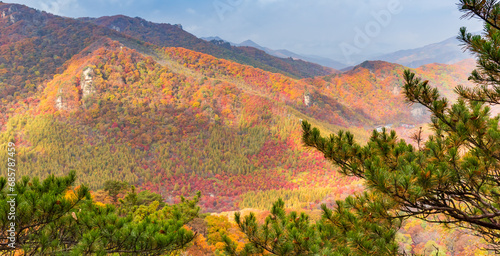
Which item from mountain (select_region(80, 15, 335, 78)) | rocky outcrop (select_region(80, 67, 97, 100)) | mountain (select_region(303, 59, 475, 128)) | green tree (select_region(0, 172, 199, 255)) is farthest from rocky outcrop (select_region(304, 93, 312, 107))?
green tree (select_region(0, 172, 199, 255))

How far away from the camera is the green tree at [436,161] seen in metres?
2.33

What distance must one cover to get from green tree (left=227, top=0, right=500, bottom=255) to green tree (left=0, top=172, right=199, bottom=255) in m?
1.32

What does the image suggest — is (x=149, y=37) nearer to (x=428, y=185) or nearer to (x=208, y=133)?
(x=208, y=133)

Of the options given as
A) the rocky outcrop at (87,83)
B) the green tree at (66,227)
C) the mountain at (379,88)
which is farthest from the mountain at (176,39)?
the green tree at (66,227)

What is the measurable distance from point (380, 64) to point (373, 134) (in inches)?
5656

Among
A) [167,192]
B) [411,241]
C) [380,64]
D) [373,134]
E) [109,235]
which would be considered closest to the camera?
[109,235]

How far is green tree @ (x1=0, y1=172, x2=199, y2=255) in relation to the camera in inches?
91.4

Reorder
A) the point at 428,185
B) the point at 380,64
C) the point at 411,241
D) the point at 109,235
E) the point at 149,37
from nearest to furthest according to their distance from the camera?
the point at 428,185, the point at 109,235, the point at 411,241, the point at 380,64, the point at 149,37

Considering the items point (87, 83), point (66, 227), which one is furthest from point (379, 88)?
point (66, 227)

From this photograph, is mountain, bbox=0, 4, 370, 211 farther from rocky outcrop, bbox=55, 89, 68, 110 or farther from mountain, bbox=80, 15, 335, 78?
mountain, bbox=80, 15, 335, 78

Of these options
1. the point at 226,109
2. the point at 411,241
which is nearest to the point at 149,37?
the point at 226,109

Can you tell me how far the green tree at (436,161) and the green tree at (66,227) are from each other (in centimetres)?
132

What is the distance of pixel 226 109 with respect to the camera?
8300cm

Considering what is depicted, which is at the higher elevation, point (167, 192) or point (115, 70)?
point (115, 70)
